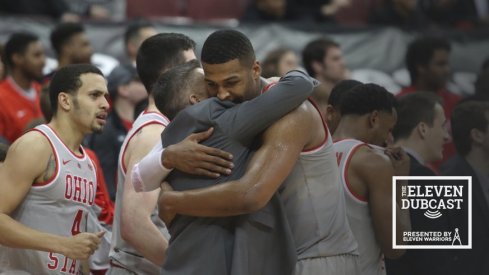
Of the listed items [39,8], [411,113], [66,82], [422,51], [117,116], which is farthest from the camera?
[39,8]

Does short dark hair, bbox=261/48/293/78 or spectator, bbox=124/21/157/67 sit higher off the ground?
spectator, bbox=124/21/157/67

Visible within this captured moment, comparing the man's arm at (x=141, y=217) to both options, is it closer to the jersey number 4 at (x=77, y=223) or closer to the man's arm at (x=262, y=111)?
the jersey number 4 at (x=77, y=223)

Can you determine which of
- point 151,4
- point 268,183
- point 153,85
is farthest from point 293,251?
point 151,4

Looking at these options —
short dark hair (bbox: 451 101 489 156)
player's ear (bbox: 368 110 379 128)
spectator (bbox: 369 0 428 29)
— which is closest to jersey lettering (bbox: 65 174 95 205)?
player's ear (bbox: 368 110 379 128)

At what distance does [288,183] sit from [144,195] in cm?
84

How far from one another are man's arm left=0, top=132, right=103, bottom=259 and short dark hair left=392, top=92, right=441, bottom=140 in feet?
5.26

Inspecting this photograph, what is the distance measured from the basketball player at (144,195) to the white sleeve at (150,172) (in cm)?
44

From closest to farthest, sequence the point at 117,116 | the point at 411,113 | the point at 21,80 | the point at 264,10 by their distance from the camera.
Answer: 1. the point at 411,113
2. the point at 117,116
3. the point at 21,80
4. the point at 264,10

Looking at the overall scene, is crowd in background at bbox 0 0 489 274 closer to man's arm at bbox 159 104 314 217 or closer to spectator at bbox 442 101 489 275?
spectator at bbox 442 101 489 275

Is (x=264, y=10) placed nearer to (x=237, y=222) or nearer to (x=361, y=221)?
(x=361, y=221)

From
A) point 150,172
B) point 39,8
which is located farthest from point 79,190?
point 39,8

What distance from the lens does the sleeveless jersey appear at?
4.57 metres

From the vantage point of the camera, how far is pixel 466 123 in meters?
5.66

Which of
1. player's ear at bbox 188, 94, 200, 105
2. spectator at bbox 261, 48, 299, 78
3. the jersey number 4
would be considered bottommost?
the jersey number 4
